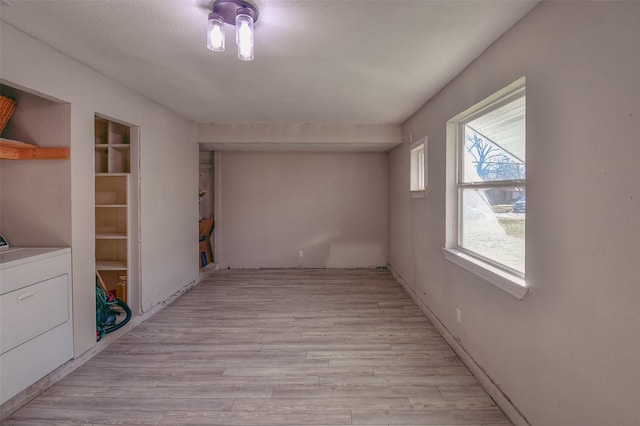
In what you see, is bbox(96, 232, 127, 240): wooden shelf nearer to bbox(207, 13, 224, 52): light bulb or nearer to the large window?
bbox(207, 13, 224, 52): light bulb

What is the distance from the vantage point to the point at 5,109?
227 centimetres

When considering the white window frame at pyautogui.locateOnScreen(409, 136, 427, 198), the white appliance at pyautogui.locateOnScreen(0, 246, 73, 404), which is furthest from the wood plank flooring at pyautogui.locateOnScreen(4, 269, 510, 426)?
the white window frame at pyautogui.locateOnScreen(409, 136, 427, 198)

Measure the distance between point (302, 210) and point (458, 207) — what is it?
334cm

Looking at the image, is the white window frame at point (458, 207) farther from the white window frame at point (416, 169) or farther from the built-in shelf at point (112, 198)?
the built-in shelf at point (112, 198)

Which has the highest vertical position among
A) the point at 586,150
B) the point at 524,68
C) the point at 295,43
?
the point at 295,43

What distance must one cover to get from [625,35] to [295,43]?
1.76m

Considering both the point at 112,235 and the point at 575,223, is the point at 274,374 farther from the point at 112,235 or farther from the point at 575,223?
the point at 112,235

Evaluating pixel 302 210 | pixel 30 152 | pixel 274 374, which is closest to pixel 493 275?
pixel 274 374

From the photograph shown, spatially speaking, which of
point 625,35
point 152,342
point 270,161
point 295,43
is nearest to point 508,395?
point 625,35

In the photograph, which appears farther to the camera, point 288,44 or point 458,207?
point 458,207

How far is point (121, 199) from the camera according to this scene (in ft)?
11.4

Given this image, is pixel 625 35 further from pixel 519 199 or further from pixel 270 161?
pixel 270 161

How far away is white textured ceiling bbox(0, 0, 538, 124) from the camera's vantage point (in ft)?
5.73

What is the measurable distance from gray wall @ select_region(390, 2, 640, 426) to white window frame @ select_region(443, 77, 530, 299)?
0.08 metres
